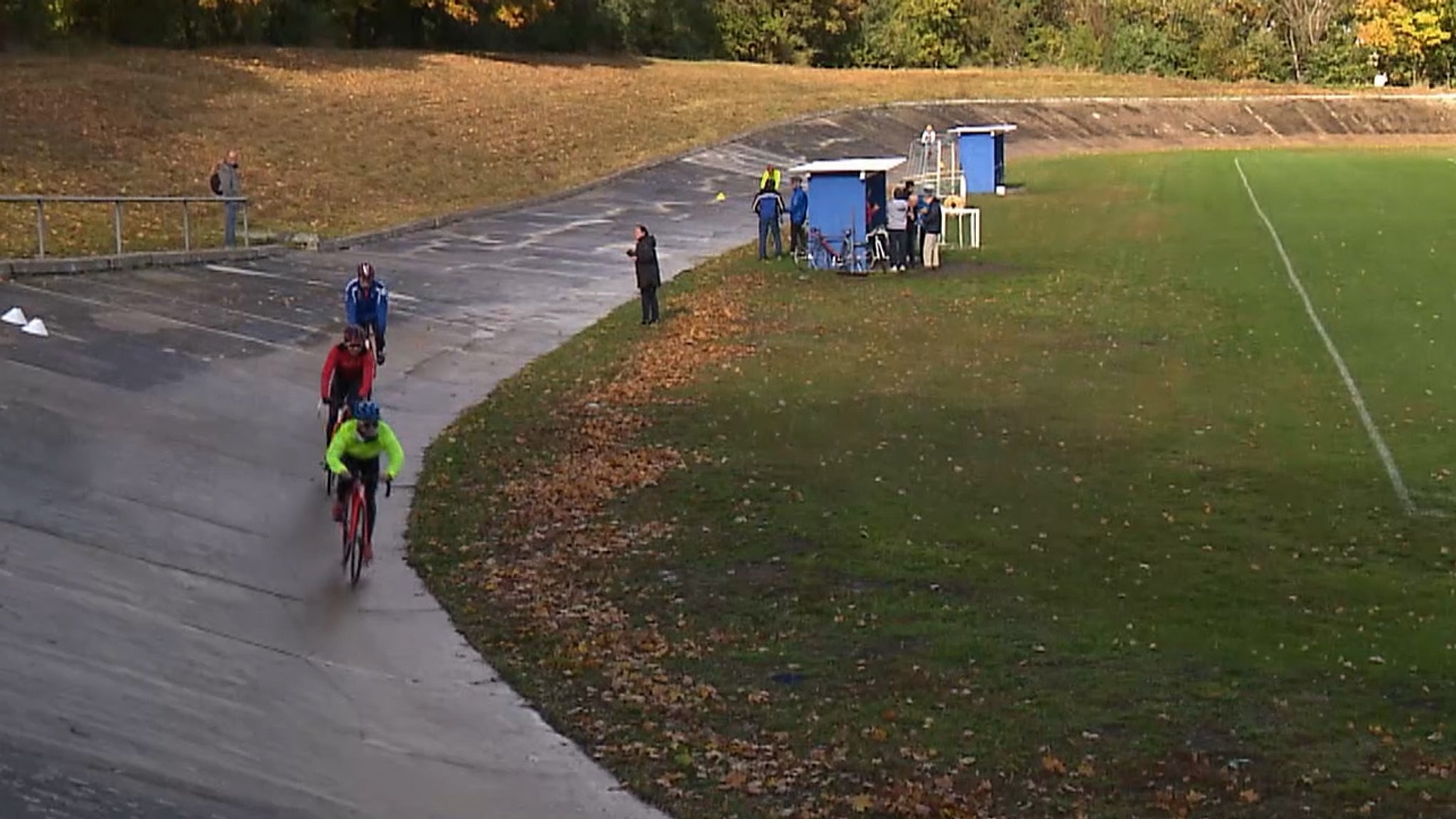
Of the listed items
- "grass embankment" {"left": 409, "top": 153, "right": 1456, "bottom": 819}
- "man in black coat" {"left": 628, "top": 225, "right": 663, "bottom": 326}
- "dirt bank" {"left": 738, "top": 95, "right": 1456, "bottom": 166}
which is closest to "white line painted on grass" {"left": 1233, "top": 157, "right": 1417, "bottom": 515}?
"grass embankment" {"left": 409, "top": 153, "right": 1456, "bottom": 819}

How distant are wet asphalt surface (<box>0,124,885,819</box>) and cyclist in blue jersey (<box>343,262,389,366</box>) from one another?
3.93 feet

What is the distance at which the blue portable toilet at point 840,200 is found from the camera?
3594 cm

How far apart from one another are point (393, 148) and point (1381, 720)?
45.0 meters

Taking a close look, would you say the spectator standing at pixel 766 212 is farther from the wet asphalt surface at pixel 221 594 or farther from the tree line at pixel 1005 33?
the tree line at pixel 1005 33

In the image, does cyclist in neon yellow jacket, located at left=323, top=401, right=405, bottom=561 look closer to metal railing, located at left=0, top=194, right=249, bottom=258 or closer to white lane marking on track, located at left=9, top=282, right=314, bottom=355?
white lane marking on track, located at left=9, top=282, right=314, bottom=355

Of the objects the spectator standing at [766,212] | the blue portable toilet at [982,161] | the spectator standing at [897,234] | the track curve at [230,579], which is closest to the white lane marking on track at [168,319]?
the track curve at [230,579]

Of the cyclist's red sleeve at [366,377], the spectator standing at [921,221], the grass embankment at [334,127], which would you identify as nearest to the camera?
the cyclist's red sleeve at [366,377]

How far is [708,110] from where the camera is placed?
70312 millimetres

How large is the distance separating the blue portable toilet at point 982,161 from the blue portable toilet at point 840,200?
64.2 ft

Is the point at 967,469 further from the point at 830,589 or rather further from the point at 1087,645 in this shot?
the point at 1087,645

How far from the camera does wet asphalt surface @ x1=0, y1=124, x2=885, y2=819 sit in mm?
9586

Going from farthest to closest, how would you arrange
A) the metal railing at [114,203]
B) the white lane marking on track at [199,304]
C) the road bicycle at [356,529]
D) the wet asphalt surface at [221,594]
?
the metal railing at [114,203], the white lane marking on track at [199,304], the road bicycle at [356,529], the wet asphalt surface at [221,594]

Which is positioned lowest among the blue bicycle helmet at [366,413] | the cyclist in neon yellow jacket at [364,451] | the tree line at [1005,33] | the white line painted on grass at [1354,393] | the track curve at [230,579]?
the white line painted on grass at [1354,393]

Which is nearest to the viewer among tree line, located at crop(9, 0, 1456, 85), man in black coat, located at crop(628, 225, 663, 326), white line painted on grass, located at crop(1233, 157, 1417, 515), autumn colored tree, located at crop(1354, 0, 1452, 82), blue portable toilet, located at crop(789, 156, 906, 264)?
white line painted on grass, located at crop(1233, 157, 1417, 515)
